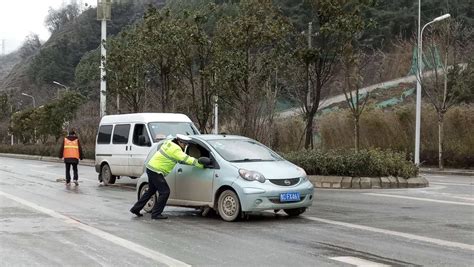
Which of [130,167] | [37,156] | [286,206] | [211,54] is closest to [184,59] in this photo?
[211,54]

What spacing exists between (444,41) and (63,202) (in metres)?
23.0

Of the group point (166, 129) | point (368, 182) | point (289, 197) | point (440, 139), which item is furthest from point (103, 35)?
point (289, 197)

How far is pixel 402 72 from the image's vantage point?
47.6 m

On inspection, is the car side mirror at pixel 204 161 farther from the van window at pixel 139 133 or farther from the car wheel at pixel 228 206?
the van window at pixel 139 133

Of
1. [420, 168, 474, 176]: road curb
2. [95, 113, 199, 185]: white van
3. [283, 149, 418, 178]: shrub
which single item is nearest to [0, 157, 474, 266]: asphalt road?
[283, 149, 418, 178]: shrub

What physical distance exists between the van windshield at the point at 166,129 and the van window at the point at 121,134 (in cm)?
119

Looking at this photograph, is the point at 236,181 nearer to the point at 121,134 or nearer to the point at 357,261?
the point at 357,261

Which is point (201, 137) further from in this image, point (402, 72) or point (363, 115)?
point (402, 72)

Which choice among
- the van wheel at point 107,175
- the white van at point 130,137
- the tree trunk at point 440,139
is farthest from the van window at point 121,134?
the tree trunk at point 440,139

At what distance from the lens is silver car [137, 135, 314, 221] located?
10.2 metres

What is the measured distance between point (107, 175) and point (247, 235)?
10906mm

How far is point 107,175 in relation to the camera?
1916cm

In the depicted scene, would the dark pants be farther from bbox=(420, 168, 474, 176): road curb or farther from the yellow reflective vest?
bbox=(420, 168, 474, 176): road curb

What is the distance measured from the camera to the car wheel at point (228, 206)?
10.4 meters
